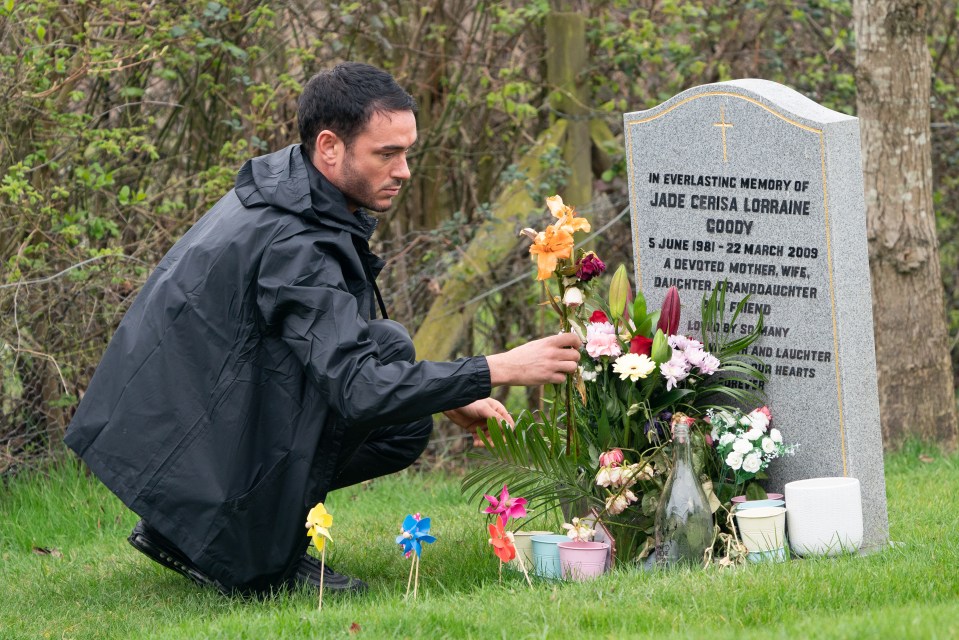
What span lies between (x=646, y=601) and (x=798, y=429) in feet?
3.69

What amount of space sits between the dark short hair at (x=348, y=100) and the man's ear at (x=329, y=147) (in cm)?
2

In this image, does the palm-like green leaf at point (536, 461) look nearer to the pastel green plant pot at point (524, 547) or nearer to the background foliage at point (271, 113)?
the pastel green plant pot at point (524, 547)

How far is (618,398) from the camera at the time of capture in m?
4.04

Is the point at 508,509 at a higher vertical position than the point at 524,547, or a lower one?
higher

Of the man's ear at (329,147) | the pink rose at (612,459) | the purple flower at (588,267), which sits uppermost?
the man's ear at (329,147)

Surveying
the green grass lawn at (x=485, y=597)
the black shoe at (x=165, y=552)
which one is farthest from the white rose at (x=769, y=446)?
the black shoe at (x=165, y=552)

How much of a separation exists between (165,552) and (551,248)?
5.32ft

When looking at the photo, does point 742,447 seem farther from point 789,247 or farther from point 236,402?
point 236,402

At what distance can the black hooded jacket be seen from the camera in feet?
12.0

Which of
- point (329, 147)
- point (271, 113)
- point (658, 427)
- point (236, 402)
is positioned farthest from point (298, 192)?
point (271, 113)

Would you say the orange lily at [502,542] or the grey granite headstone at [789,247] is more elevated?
the grey granite headstone at [789,247]

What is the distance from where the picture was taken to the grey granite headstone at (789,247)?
13.0 feet

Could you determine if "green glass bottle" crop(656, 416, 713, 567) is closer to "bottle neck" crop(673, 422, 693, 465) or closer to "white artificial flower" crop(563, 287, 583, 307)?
"bottle neck" crop(673, 422, 693, 465)

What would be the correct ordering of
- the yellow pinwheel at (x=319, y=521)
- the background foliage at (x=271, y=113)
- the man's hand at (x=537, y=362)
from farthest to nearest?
the background foliage at (x=271, y=113) < the man's hand at (x=537, y=362) < the yellow pinwheel at (x=319, y=521)
